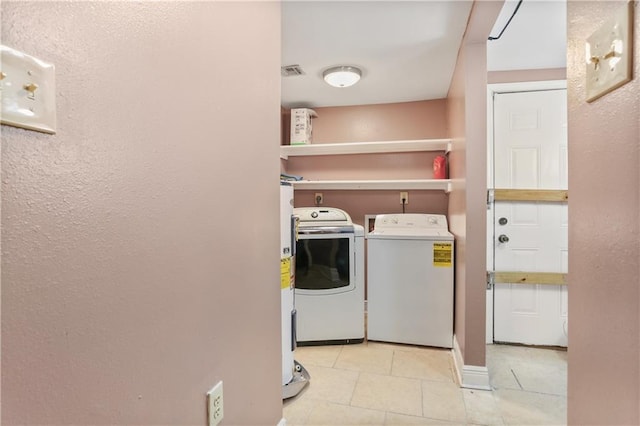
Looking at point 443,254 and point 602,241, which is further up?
point 602,241

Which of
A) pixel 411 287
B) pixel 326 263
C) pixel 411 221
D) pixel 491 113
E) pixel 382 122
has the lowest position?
pixel 411 287

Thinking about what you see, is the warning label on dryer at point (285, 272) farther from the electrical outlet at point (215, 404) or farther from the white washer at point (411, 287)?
the white washer at point (411, 287)

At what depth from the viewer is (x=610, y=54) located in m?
0.56

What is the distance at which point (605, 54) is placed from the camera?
58 centimetres

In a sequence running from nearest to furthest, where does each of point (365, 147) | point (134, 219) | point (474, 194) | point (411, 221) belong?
point (134, 219), point (474, 194), point (411, 221), point (365, 147)

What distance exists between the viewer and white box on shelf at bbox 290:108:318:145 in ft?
10.9

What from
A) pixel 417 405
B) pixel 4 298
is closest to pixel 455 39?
pixel 417 405

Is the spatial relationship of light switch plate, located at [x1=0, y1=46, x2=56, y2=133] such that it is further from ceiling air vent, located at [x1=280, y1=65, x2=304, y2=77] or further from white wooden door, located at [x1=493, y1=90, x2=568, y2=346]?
white wooden door, located at [x1=493, y1=90, x2=568, y2=346]

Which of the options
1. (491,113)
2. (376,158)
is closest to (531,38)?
(491,113)

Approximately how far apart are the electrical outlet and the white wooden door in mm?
2447

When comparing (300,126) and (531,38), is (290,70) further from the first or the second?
(531,38)

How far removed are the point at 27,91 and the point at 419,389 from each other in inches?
91.6

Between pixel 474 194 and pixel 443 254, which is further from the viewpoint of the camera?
pixel 443 254

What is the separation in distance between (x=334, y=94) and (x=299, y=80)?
0.47 metres
